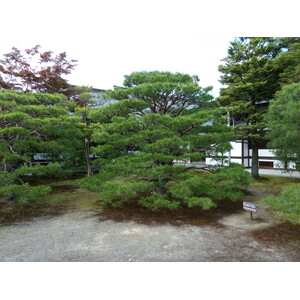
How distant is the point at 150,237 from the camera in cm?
279

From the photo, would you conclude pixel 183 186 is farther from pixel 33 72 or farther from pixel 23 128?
pixel 33 72

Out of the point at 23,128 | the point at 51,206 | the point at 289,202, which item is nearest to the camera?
the point at 289,202

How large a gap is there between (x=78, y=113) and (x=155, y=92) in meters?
3.41

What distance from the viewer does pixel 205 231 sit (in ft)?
9.86

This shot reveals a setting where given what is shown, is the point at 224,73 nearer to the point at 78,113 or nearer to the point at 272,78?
the point at 272,78

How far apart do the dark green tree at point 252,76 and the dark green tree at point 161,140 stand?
302cm

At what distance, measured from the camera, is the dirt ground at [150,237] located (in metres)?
2.30

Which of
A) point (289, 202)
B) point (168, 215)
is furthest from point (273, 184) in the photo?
point (168, 215)

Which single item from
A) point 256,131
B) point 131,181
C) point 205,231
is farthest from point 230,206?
point 256,131

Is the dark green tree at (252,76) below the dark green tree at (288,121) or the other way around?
the other way around

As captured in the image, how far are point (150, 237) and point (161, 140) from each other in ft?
4.97

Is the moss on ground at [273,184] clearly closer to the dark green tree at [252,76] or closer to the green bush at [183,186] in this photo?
the dark green tree at [252,76]

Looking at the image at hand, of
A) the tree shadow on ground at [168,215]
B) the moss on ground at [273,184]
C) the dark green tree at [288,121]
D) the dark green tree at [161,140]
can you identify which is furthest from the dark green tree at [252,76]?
the tree shadow on ground at [168,215]

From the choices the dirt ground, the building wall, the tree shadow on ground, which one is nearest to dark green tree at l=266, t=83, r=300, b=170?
the dirt ground
